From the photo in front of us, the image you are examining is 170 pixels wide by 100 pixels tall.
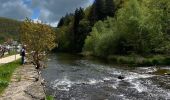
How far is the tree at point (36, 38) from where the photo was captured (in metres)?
45.5

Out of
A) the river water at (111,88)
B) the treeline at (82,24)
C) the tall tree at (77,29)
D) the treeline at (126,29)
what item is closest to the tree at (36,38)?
the river water at (111,88)

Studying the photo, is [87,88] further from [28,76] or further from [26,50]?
[26,50]

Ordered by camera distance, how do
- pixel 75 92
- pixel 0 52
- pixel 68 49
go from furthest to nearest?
pixel 68 49 → pixel 0 52 → pixel 75 92

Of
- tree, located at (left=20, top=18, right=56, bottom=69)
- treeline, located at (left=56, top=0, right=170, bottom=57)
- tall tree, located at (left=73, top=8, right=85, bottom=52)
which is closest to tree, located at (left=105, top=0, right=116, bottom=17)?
treeline, located at (left=56, top=0, right=170, bottom=57)

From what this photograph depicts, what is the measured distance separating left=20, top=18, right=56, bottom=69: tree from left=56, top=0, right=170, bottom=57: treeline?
2053 centimetres

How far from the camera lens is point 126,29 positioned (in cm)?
8412

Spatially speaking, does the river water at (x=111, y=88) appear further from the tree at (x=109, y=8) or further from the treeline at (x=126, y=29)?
the tree at (x=109, y=8)

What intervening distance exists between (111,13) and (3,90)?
4532 inches

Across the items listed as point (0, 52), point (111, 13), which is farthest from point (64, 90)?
point (111, 13)

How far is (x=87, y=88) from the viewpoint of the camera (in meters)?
37.5

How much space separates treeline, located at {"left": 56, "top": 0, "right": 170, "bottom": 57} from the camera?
60656 millimetres

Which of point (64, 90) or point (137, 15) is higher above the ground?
point (137, 15)

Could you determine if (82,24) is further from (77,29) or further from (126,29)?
(126,29)

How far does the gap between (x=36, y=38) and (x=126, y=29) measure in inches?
1617
